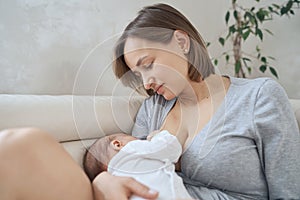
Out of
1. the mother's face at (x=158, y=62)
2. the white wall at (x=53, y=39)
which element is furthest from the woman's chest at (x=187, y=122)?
the white wall at (x=53, y=39)

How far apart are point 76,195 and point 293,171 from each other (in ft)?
1.91

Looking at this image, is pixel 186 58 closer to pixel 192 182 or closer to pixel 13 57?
pixel 192 182

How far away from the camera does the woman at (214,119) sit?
3.20ft

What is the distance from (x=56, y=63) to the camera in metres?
1.53

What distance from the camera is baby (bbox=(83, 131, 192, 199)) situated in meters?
0.87

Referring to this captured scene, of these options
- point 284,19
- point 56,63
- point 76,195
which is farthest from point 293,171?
point 284,19

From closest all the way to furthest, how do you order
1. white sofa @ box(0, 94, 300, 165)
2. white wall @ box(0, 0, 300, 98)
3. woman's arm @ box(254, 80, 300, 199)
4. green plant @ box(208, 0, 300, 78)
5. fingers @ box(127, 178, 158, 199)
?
fingers @ box(127, 178, 158, 199), woman's arm @ box(254, 80, 300, 199), white sofa @ box(0, 94, 300, 165), white wall @ box(0, 0, 300, 98), green plant @ box(208, 0, 300, 78)

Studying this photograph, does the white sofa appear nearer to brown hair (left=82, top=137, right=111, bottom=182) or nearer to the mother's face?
brown hair (left=82, top=137, right=111, bottom=182)

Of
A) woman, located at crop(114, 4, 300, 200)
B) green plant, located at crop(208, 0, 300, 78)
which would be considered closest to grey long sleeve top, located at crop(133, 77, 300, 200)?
woman, located at crop(114, 4, 300, 200)

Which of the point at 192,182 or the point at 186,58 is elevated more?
the point at 186,58

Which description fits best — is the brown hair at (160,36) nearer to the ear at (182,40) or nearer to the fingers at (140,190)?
the ear at (182,40)

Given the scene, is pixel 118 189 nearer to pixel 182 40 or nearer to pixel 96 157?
pixel 96 157

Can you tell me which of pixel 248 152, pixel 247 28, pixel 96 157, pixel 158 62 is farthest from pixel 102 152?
pixel 247 28

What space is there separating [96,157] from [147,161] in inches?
8.0
